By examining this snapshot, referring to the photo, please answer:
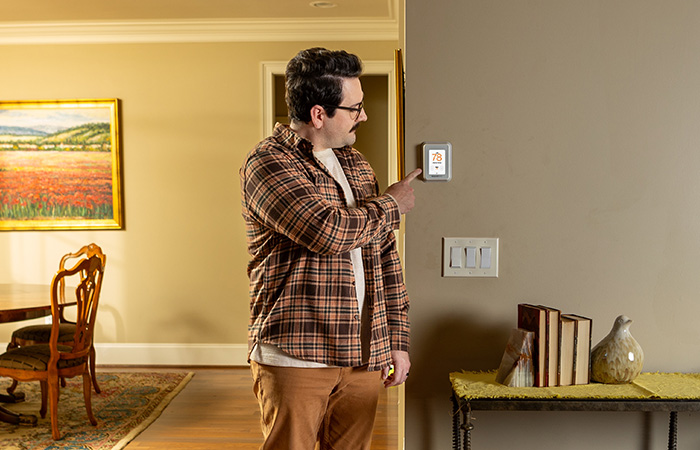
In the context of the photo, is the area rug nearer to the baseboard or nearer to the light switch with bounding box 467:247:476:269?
the baseboard

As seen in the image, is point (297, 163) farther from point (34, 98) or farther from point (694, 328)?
point (34, 98)

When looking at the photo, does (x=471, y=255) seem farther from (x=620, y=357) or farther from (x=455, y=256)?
(x=620, y=357)

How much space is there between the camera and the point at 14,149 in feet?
15.6

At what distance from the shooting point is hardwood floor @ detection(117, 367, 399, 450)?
3.21 meters

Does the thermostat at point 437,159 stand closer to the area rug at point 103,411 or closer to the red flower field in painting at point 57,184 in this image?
the area rug at point 103,411

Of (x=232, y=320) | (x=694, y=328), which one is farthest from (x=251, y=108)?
(x=694, y=328)

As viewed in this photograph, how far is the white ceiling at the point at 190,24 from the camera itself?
4.40 metres

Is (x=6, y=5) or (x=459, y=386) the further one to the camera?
(x=6, y=5)

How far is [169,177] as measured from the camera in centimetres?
472

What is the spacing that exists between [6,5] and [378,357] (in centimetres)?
405

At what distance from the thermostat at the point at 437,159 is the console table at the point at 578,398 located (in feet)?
1.93

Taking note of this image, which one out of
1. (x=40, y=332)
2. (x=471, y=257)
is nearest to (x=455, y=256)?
(x=471, y=257)

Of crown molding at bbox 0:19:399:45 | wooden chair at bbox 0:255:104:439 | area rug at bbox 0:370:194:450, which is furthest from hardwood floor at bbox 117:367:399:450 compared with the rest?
crown molding at bbox 0:19:399:45

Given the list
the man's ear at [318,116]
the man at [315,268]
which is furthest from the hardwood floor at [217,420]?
Answer: the man's ear at [318,116]
